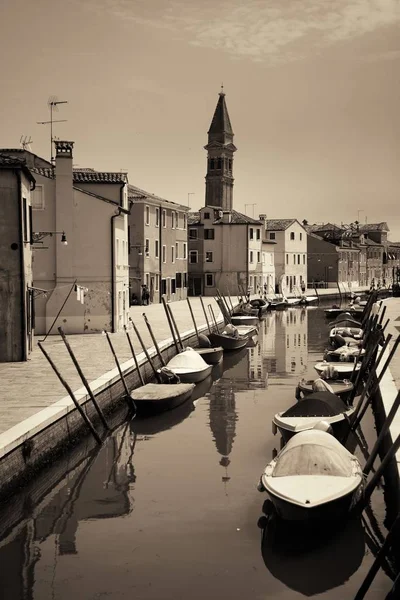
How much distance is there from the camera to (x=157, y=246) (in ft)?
185

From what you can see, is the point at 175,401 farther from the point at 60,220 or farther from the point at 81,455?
the point at 60,220

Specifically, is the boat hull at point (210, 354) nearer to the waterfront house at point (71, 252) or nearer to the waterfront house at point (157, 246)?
the waterfront house at point (71, 252)

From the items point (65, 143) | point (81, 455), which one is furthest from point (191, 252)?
point (81, 455)

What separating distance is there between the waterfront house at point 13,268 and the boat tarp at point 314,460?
13099mm

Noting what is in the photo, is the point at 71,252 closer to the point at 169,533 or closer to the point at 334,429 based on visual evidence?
the point at 334,429

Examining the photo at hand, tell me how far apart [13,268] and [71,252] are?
773cm

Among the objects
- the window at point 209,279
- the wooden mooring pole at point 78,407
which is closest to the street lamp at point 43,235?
the wooden mooring pole at point 78,407

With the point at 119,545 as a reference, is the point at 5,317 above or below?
above

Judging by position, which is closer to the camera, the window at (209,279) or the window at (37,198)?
the window at (37,198)

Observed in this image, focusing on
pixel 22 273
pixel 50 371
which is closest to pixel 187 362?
pixel 50 371

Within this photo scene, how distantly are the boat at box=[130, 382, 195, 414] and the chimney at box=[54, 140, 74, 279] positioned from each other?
11.1 meters

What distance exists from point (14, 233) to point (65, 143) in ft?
26.5

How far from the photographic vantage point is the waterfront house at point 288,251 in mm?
80750

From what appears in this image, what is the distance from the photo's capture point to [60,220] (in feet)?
106
